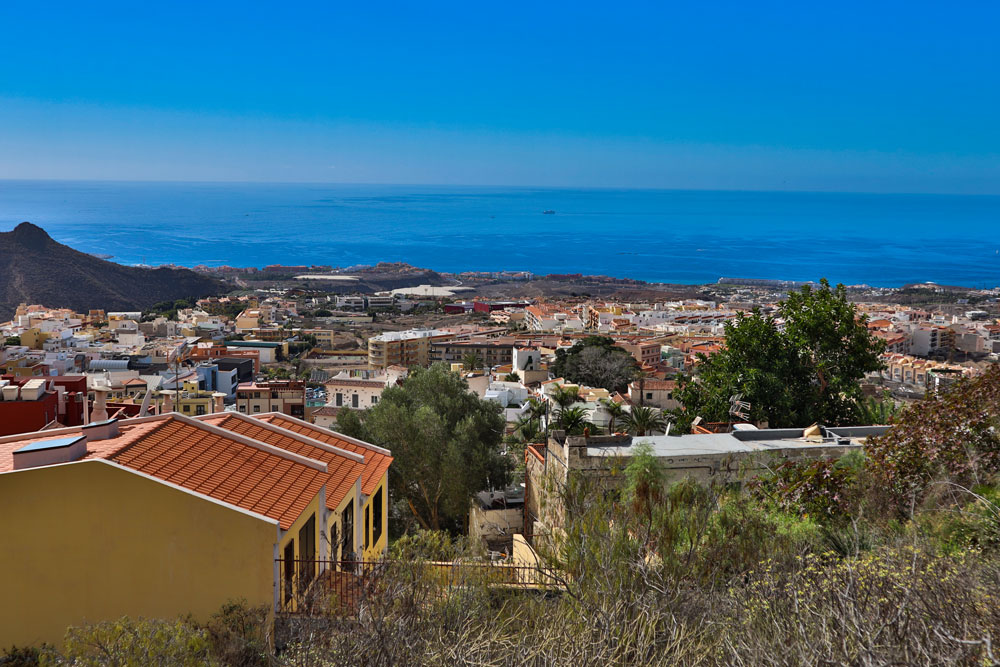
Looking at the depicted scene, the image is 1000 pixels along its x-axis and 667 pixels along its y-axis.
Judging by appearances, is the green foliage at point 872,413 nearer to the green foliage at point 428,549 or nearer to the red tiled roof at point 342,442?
the red tiled roof at point 342,442

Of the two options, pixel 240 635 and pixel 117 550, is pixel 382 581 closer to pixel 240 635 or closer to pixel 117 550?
pixel 240 635

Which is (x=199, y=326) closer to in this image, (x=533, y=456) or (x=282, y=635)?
(x=533, y=456)

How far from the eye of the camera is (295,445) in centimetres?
816

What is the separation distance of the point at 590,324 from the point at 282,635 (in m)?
68.6

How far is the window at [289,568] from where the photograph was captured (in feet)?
19.6

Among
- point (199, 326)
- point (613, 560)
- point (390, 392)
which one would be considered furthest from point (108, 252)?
point (613, 560)

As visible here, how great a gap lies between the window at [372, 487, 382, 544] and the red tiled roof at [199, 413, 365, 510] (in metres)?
0.51

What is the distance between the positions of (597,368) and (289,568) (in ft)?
104

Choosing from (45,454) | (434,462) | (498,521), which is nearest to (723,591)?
(45,454)

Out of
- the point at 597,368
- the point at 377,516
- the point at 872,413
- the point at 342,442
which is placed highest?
the point at 342,442

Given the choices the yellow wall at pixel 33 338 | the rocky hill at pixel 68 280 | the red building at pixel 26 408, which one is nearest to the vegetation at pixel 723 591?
the red building at pixel 26 408

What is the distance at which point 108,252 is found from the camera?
15438 centimetres

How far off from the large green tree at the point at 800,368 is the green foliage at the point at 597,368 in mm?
21285

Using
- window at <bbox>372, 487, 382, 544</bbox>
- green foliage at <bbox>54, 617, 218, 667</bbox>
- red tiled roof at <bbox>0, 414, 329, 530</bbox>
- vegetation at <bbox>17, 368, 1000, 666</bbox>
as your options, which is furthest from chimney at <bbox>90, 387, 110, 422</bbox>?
green foliage at <bbox>54, 617, 218, 667</bbox>
